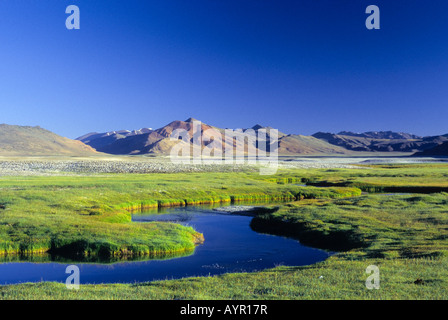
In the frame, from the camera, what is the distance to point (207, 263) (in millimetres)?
31031

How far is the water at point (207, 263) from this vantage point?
1066 inches

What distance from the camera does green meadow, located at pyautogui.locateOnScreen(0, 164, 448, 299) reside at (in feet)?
62.6

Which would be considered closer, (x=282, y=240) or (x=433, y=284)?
(x=433, y=284)

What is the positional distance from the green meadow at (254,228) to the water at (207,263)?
2.13 metres

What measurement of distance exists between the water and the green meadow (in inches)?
83.9

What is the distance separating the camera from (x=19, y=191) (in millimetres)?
56844

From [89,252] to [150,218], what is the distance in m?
17.6
